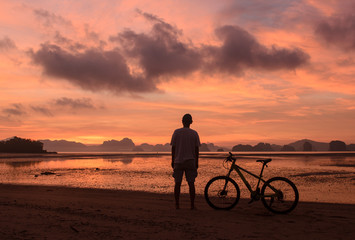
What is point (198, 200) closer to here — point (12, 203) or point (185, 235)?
point (185, 235)

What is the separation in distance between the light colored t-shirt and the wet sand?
4.97 ft

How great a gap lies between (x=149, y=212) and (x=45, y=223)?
2663 mm

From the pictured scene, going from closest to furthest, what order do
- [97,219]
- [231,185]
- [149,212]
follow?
[97,219] < [149,212] < [231,185]

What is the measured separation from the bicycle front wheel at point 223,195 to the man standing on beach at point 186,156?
0.57 m

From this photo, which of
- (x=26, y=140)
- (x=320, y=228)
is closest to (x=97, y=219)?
(x=320, y=228)

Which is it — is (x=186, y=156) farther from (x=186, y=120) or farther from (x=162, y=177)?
(x=162, y=177)

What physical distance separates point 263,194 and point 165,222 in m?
3.13

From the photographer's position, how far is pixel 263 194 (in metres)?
8.73

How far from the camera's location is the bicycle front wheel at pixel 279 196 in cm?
848

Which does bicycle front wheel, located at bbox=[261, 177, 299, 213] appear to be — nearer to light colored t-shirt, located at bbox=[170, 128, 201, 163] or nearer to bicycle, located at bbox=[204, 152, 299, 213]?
bicycle, located at bbox=[204, 152, 299, 213]

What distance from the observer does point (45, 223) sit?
6879 mm

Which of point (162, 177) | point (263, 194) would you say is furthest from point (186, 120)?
point (162, 177)

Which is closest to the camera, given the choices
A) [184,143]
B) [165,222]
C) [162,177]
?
[165,222]

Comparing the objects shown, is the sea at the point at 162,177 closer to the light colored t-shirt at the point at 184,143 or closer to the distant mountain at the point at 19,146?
the light colored t-shirt at the point at 184,143
